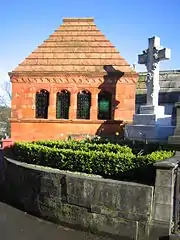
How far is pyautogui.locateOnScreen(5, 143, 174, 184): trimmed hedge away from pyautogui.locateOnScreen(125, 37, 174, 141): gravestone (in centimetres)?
405

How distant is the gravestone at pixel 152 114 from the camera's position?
12.7 m

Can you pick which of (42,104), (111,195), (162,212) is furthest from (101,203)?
(42,104)

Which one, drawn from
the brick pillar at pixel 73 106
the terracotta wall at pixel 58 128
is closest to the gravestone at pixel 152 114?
the terracotta wall at pixel 58 128

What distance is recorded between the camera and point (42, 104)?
67.2 feet

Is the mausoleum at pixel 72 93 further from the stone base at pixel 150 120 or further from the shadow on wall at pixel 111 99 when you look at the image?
the stone base at pixel 150 120

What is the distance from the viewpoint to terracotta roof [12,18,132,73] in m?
20.0

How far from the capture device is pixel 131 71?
1959 centimetres

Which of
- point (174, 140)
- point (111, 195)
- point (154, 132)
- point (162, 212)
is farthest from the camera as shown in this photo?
point (154, 132)

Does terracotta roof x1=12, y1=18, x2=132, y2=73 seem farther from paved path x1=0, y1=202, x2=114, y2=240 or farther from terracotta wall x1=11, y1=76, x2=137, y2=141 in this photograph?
paved path x1=0, y1=202, x2=114, y2=240

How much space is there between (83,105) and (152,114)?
7080 mm

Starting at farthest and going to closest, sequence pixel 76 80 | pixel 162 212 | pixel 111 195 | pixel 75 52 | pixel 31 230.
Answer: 1. pixel 75 52
2. pixel 76 80
3. pixel 31 230
4. pixel 111 195
5. pixel 162 212

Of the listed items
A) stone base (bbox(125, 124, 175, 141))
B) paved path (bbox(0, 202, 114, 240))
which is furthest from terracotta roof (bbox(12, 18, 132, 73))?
paved path (bbox(0, 202, 114, 240))

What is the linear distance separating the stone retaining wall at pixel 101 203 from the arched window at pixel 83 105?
38.2ft

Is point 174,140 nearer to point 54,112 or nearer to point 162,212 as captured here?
point 162,212
